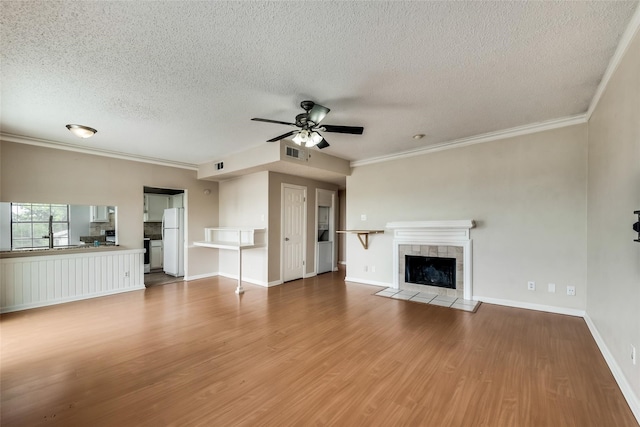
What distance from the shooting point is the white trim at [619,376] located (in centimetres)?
179

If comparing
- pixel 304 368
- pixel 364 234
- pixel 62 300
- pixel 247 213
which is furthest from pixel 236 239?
pixel 304 368

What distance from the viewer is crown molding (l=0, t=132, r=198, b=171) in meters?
4.04

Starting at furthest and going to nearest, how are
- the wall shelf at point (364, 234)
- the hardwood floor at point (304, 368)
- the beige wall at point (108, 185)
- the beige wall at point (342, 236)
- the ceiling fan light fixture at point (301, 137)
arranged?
the beige wall at point (342, 236), the wall shelf at point (364, 234), the beige wall at point (108, 185), the ceiling fan light fixture at point (301, 137), the hardwood floor at point (304, 368)

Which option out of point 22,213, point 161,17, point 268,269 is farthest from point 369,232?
point 22,213

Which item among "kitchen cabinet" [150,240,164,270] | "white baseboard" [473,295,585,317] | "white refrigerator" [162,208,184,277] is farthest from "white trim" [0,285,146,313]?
"white baseboard" [473,295,585,317]

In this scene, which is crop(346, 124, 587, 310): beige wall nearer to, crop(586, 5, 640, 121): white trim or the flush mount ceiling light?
crop(586, 5, 640, 121): white trim

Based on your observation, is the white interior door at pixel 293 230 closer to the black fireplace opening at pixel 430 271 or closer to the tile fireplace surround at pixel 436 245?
the tile fireplace surround at pixel 436 245

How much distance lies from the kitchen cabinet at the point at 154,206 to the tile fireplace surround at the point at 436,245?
639cm

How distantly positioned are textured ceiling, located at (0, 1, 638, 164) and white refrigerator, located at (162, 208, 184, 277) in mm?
2917

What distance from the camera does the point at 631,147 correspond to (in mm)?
1955

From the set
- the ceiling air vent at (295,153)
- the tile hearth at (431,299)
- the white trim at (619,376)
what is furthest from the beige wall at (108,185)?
the white trim at (619,376)

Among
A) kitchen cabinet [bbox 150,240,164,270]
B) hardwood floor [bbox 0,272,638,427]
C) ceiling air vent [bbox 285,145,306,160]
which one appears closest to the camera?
hardwood floor [bbox 0,272,638,427]

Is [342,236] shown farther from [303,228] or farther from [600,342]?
[600,342]

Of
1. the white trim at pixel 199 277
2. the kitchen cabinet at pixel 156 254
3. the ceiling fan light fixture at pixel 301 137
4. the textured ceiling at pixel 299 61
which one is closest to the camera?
the textured ceiling at pixel 299 61
